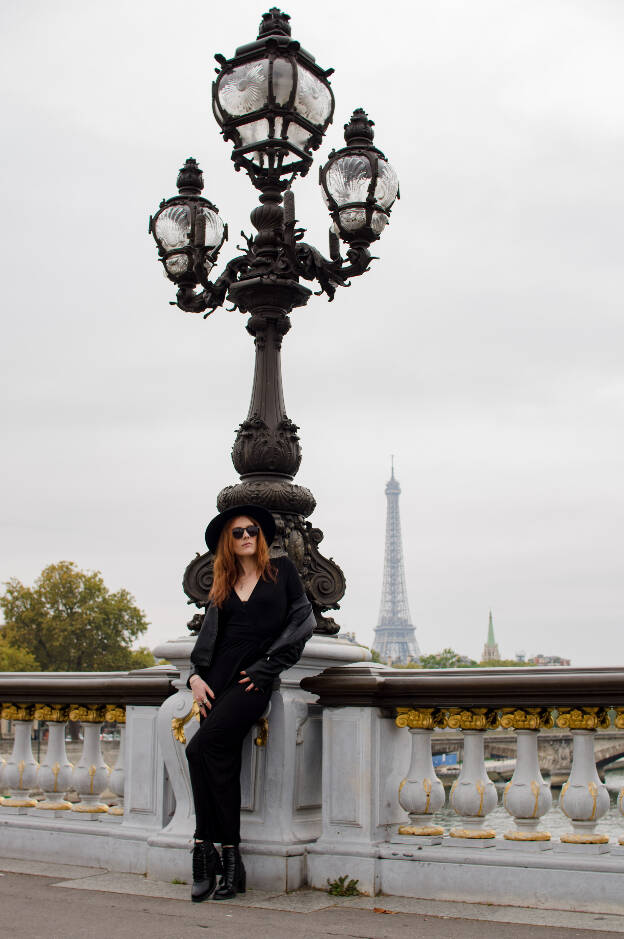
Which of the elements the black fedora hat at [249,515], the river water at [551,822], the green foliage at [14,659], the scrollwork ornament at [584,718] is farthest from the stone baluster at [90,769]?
the green foliage at [14,659]

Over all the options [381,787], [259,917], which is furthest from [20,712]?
[259,917]

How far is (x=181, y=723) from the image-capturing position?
6207mm

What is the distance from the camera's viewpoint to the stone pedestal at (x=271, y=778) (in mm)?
5836

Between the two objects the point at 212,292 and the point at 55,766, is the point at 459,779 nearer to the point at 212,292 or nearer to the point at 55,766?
the point at 55,766

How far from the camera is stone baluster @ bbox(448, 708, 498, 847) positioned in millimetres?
5676

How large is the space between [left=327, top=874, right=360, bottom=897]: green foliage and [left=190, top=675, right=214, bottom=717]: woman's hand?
1.12 metres

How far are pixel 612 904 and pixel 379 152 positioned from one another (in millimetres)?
4497

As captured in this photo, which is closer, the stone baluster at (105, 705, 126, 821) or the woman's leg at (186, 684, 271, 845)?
the woman's leg at (186, 684, 271, 845)

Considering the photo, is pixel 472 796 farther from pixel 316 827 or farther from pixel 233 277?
pixel 233 277

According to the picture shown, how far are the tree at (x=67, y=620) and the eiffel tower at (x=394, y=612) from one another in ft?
315

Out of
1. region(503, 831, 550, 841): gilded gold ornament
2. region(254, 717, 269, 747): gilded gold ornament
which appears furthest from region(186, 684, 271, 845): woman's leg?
region(503, 831, 550, 841): gilded gold ornament

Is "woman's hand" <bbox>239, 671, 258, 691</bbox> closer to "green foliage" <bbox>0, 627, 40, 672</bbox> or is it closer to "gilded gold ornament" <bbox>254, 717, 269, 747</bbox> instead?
"gilded gold ornament" <bbox>254, 717, 269, 747</bbox>

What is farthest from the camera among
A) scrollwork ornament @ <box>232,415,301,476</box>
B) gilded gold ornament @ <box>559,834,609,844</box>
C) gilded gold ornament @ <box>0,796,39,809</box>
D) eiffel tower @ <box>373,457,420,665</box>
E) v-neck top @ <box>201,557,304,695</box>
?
eiffel tower @ <box>373,457,420,665</box>

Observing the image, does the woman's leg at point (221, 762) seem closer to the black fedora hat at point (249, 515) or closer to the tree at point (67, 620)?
the black fedora hat at point (249, 515)
